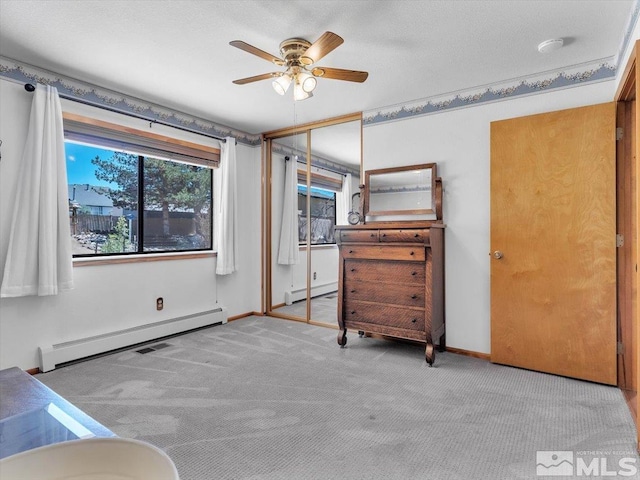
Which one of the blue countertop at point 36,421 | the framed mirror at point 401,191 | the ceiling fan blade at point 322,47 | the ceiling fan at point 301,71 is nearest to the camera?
the blue countertop at point 36,421

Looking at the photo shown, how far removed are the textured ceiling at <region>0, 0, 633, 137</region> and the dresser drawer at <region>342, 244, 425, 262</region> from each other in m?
1.40

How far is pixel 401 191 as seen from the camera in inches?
142

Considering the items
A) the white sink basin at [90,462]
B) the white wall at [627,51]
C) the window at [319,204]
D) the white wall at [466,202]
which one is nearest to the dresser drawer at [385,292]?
the white wall at [466,202]

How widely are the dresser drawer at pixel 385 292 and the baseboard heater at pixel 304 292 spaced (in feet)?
4.09

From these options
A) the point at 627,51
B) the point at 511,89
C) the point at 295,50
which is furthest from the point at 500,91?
the point at 295,50

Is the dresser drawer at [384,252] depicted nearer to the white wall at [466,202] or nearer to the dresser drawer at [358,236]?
the dresser drawer at [358,236]

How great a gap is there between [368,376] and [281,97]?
8.40ft

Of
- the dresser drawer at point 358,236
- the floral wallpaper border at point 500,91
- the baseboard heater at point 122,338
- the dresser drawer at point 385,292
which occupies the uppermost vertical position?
the floral wallpaper border at point 500,91

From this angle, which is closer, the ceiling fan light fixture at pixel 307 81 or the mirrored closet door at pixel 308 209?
the ceiling fan light fixture at pixel 307 81

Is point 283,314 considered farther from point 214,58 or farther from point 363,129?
point 214,58

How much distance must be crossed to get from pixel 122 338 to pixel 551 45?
13.5 ft

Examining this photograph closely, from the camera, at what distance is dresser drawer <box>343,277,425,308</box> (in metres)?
3.10

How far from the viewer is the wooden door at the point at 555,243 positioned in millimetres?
2598

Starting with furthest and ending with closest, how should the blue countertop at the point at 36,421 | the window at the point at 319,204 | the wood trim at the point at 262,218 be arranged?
the wood trim at the point at 262,218 < the window at the point at 319,204 < the blue countertop at the point at 36,421
